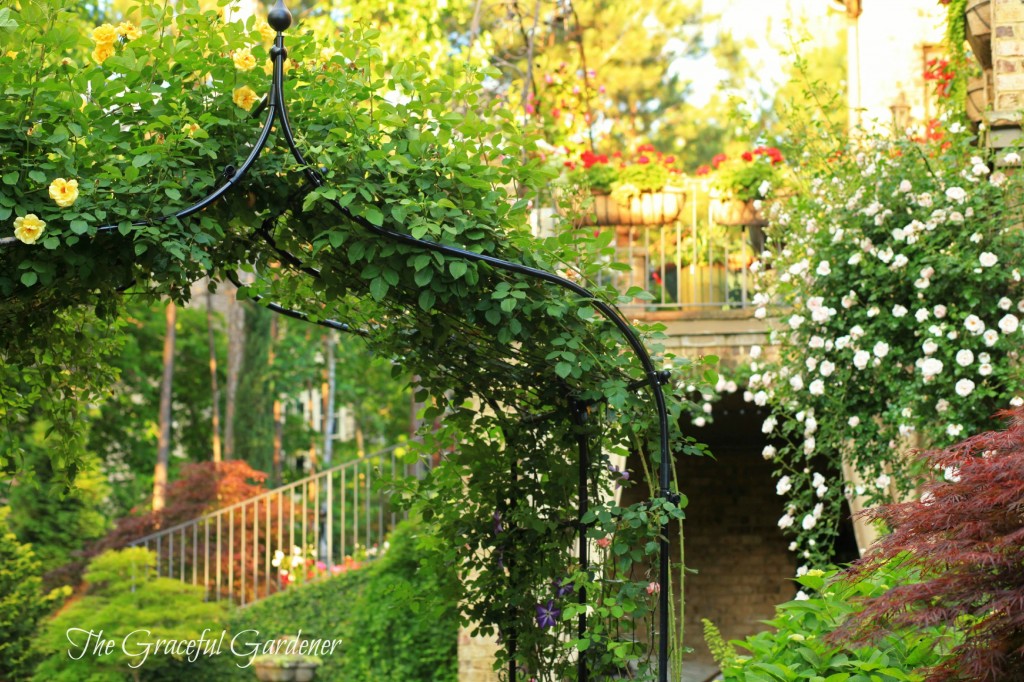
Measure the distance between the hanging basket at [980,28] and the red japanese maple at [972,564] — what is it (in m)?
3.19

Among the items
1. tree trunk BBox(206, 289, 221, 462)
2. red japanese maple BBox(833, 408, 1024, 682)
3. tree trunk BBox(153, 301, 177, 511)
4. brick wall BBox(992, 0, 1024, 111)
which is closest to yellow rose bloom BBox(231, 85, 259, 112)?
red japanese maple BBox(833, 408, 1024, 682)

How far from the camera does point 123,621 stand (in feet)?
25.5

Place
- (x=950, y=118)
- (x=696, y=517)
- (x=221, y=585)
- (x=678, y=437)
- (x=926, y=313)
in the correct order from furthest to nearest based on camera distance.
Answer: (x=696, y=517) < (x=221, y=585) < (x=950, y=118) < (x=926, y=313) < (x=678, y=437)

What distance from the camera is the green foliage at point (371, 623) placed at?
754 cm

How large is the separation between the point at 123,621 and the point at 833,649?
578 cm

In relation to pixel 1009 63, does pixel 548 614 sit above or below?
below

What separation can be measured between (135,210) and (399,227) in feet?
2.32

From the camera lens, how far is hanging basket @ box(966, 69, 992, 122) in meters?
5.68

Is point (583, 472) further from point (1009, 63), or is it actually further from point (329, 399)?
point (329, 399)

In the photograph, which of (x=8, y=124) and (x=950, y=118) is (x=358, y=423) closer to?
(x=950, y=118)

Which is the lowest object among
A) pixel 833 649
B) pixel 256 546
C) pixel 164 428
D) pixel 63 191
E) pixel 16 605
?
pixel 16 605

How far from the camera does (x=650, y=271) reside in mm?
7320

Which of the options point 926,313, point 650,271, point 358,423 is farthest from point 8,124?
point 358,423

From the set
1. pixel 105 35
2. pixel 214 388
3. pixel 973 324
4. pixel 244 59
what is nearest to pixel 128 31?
pixel 105 35
